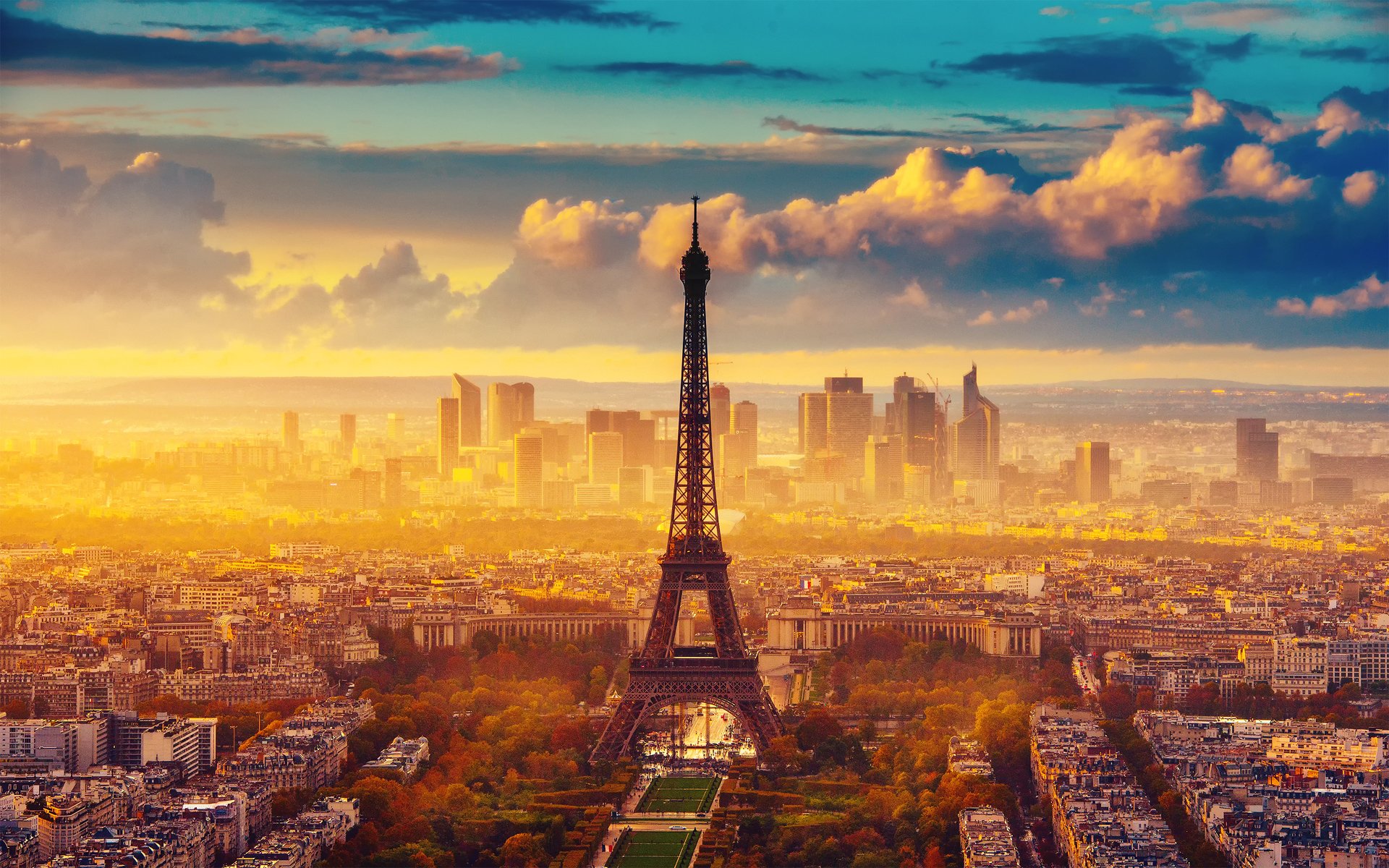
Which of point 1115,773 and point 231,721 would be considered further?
point 231,721

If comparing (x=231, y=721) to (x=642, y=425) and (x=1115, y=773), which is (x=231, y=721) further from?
(x=642, y=425)

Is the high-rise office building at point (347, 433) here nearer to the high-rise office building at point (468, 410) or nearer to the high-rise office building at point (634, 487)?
the high-rise office building at point (468, 410)

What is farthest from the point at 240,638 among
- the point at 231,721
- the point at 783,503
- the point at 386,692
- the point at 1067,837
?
the point at 783,503

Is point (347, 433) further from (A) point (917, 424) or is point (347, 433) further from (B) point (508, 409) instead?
(A) point (917, 424)

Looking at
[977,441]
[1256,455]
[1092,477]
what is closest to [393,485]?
[977,441]

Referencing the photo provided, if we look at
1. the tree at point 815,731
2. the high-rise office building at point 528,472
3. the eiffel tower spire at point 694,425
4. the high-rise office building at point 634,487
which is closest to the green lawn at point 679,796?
the tree at point 815,731

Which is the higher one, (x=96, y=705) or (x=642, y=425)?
(x=642, y=425)
